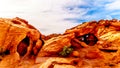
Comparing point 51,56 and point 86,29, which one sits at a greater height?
point 86,29

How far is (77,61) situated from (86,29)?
36.6ft

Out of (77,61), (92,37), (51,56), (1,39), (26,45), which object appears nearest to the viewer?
(77,61)

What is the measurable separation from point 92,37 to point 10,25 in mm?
15727

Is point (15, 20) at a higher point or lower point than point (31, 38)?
higher

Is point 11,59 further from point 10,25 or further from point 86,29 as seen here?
point 86,29

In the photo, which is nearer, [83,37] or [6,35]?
[6,35]

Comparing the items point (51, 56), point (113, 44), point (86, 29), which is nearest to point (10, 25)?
point (51, 56)

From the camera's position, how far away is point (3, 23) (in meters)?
39.2

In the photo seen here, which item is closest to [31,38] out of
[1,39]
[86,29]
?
[1,39]

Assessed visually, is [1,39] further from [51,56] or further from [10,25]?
[51,56]

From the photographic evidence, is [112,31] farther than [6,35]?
Yes

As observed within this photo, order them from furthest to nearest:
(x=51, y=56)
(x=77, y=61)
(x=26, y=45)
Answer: (x=26, y=45), (x=51, y=56), (x=77, y=61)

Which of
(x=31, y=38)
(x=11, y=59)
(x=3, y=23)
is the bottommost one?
(x=11, y=59)

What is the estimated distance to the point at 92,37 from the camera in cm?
4456
